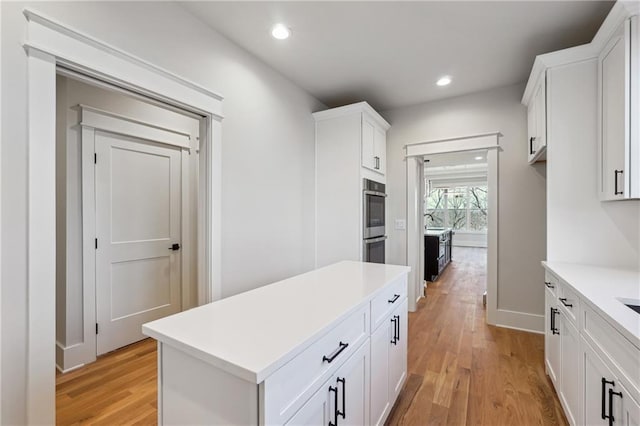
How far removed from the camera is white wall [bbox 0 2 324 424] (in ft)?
4.20

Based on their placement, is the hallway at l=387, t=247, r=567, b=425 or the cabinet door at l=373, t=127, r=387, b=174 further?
the cabinet door at l=373, t=127, r=387, b=174

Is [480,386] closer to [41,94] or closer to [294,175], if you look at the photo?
[294,175]

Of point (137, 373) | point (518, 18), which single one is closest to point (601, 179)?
point (518, 18)

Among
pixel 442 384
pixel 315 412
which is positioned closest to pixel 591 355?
pixel 442 384

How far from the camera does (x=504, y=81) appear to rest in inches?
120

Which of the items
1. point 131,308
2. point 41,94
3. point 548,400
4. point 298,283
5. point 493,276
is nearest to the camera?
point 41,94

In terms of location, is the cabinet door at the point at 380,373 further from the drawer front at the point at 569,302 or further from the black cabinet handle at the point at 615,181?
the black cabinet handle at the point at 615,181

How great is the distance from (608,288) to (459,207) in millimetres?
9667

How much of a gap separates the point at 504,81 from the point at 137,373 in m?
4.46

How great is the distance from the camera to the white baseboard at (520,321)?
3018mm

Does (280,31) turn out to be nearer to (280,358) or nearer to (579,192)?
(280,358)

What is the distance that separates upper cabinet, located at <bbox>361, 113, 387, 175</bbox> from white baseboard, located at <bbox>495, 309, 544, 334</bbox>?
2166 mm

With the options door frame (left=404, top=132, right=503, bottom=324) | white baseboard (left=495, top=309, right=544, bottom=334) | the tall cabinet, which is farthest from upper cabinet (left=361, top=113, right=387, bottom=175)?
white baseboard (left=495, top=309, right=544, bottom=334)

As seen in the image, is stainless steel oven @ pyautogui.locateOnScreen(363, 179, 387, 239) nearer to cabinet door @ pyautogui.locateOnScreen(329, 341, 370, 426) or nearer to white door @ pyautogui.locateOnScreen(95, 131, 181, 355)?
cabinet door @ pyautogui.locateOnScreen(329, 341, 370, 426)
